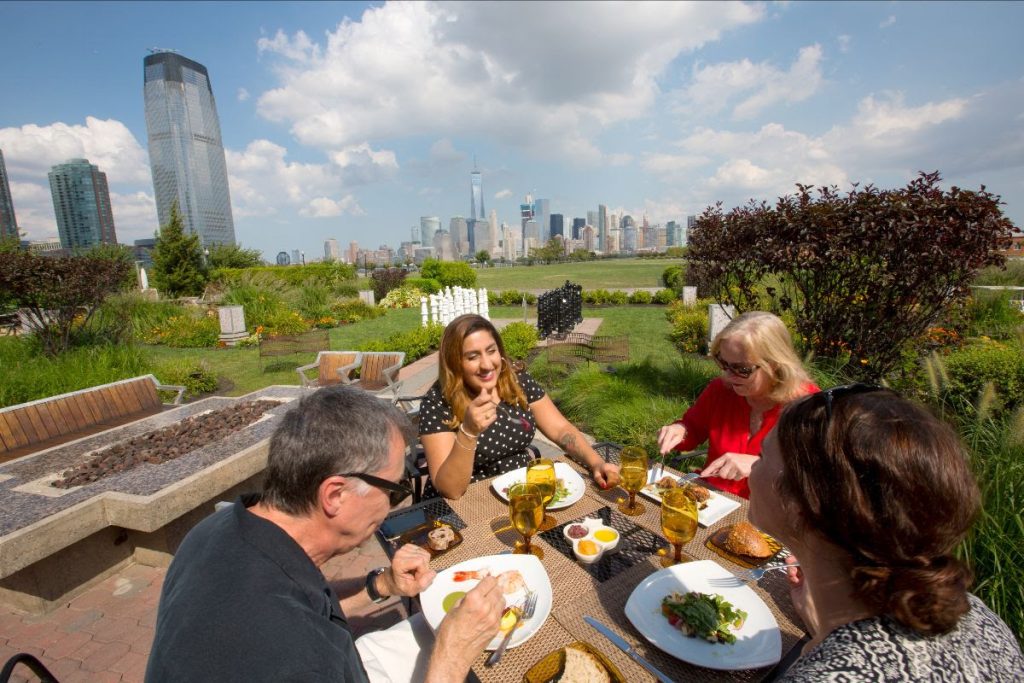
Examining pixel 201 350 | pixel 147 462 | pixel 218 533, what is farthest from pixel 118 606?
pixel 201 350

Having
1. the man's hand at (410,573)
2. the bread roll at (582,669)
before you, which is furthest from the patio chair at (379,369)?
the bread roll at (582,669)

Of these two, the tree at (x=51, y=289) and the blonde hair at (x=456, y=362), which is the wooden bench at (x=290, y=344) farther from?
the blonde hair at (x=456, y=362)

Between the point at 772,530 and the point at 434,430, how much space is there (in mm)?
2056

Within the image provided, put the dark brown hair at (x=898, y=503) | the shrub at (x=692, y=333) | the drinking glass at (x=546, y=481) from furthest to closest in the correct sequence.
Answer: the shrub at (x=692, y=333)
the drinking glass at (x=546, y=481)
the dark brown hair at (x=898, y=503)

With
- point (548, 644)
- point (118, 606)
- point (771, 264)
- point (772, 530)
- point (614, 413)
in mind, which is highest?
point (771, 264)

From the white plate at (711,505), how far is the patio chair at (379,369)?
5.15 metres

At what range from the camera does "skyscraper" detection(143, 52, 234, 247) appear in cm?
9619

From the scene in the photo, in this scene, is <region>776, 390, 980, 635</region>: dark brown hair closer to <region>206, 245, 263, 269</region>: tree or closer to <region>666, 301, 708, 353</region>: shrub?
<region>666, 301, 708, 353</region>: shrub

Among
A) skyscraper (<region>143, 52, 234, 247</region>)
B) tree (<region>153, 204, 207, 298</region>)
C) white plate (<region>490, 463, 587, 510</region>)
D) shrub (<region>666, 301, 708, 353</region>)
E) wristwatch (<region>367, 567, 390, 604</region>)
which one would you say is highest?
skyscraper (<region>143, 52, 234, 247</region>)

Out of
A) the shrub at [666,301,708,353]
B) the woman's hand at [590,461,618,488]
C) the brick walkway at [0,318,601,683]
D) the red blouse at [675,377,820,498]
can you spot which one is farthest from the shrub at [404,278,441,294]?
the woman's hand at [590,461,618,488]

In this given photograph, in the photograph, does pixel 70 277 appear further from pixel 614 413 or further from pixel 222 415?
pixel 614 413

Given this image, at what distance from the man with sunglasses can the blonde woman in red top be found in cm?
166

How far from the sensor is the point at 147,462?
14.1 feet

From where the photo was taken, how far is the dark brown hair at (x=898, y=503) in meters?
0.91
